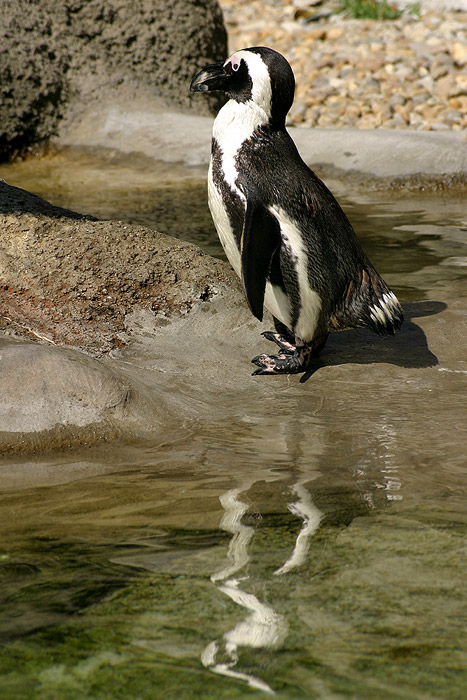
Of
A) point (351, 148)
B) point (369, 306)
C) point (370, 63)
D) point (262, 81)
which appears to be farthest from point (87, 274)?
point (370, 63)

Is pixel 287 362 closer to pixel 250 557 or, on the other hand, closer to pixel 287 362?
pixel 287 362

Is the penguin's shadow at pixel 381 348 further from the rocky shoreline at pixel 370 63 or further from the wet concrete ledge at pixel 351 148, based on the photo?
the rocky shoreline at pixel 370 63

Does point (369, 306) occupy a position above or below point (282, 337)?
above

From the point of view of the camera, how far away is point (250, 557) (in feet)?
6.79

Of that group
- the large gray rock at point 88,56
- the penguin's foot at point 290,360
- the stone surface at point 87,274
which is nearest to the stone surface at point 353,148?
the large gray rock at point 88,56

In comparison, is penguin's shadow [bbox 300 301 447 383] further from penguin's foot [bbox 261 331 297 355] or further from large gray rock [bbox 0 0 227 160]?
large gray rock [bbox 0 0 227 160]

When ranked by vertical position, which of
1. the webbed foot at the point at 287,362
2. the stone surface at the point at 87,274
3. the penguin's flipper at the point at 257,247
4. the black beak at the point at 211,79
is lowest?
the webbed foot at the point at 287,362

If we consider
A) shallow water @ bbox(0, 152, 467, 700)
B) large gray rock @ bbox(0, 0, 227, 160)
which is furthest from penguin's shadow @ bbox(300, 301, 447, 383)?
large gray rock @ bbox(0, 0, 227, 160)

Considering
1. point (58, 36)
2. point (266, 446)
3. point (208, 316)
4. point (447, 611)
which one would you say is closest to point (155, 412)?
point (266, 446)

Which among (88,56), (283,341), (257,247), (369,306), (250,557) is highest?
(88,56)

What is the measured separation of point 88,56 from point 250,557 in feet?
25.4

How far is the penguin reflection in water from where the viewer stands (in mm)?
3422

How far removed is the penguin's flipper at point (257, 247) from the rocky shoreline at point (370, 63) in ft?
20.4

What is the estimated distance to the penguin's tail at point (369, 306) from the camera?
11.9 feet
